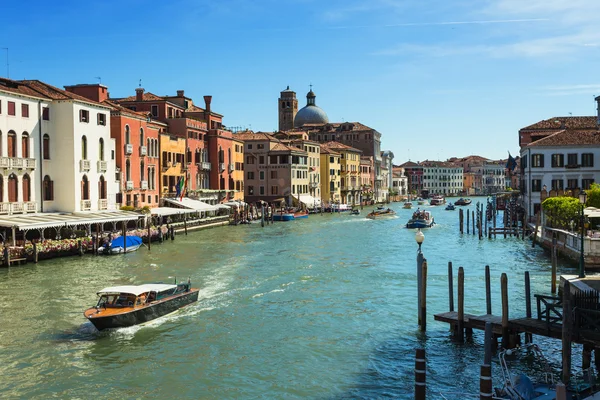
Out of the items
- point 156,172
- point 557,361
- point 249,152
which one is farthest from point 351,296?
point 249,152

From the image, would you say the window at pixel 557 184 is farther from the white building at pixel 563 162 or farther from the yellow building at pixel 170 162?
the yellow building at pixel 170 162

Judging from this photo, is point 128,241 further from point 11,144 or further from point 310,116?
point 310,116

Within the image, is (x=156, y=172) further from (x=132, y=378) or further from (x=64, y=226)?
(x=132, y=378)

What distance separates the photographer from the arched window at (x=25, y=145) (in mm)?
31922

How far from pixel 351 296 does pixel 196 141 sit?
116 ft

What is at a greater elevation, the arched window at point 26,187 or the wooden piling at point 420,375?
the arched window at point 26,187

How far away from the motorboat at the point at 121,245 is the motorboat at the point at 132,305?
537 inches

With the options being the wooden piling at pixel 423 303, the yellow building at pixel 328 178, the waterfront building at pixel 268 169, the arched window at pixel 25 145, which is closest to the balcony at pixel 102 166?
the arched window at pixel 25 145

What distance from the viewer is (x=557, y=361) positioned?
1375 centimetres

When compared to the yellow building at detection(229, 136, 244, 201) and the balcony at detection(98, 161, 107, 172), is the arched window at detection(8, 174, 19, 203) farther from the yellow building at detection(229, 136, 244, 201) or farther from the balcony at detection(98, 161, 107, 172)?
the yellow building at detection(229, 136, 244, 201)

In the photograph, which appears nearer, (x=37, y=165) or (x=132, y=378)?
(x=132, y=378)

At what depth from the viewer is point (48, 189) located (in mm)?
33906

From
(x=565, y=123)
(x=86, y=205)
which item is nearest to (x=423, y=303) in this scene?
(x=86, y=205)

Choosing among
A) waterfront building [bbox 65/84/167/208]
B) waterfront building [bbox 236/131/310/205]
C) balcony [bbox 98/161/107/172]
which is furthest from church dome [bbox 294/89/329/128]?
balcony [bbox 98/161/107/172]
